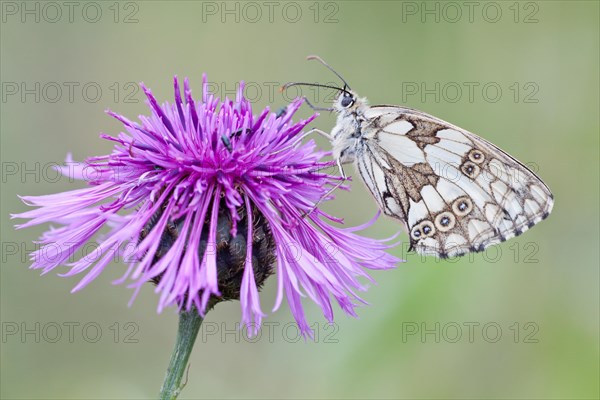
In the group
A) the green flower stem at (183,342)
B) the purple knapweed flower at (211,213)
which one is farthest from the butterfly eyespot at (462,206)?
the green flower stem at (183,342)

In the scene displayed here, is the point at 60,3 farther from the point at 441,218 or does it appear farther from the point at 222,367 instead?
the point at 441,218

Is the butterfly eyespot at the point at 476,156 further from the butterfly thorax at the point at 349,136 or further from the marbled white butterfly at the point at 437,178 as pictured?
the butterfly thorax at the point at 349,136

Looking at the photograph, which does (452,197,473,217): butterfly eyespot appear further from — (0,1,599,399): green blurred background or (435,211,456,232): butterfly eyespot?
(0,1,599,399): green blurred background

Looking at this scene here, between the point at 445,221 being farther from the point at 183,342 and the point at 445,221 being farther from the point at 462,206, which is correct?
the point at 183,342

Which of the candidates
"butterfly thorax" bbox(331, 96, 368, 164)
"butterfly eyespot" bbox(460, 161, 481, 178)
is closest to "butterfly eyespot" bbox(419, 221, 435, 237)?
"butterfly eyespot" bbox(460, 161, 481, 178)

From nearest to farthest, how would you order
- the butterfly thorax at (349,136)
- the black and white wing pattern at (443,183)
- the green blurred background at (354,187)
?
the black and white wing pattern at (443,183) → the butterfly thorax at (349,136) → the green blurred background at (354,187)

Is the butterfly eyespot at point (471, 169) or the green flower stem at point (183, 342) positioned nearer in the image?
the green flower stem at point (183, 342)

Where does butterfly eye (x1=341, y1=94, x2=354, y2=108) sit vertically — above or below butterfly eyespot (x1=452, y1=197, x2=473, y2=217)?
above

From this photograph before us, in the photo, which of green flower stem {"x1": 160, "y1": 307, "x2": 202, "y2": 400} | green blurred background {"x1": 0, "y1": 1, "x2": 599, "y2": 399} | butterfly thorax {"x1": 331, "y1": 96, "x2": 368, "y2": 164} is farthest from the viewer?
green blurred background {"x1": 0, "y1": 1, "x2": 599, "y2": 399}
